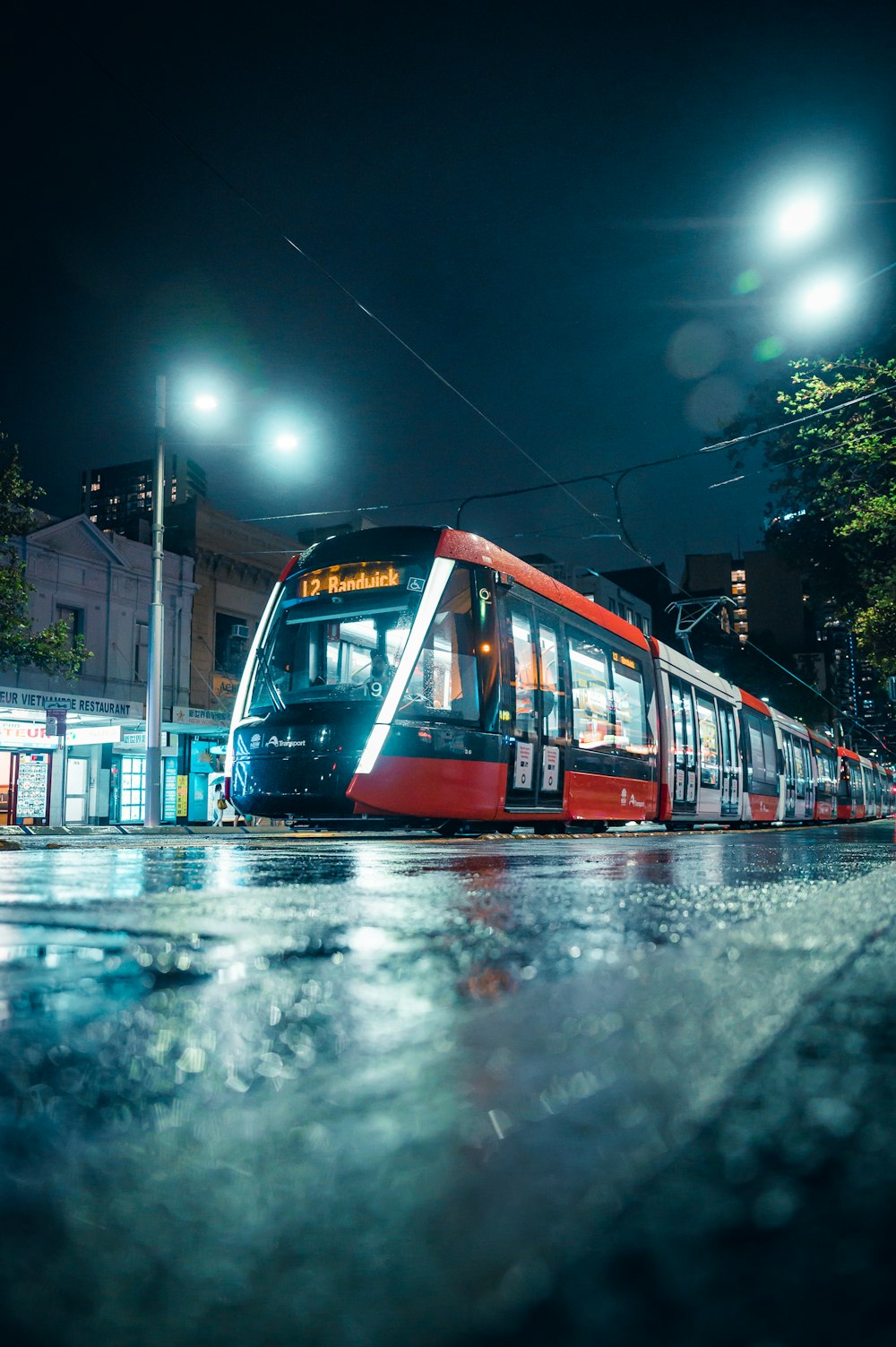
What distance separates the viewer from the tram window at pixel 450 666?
378 inches

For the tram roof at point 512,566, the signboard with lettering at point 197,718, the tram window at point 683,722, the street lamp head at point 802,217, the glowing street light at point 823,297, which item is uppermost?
the street lamp head at point 802,217

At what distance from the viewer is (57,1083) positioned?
59 cm

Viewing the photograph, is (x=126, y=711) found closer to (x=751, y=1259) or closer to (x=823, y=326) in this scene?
(x=823, y=326)

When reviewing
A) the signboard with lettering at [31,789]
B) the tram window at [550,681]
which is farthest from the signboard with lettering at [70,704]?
the tram window at [550,681]

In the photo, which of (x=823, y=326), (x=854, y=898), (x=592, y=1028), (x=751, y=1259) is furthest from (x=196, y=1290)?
(x=823, y=326)

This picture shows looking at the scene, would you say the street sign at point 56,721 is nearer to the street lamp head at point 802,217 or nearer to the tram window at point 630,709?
the tram window at point 630,709

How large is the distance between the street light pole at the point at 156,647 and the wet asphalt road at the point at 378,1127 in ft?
50.1

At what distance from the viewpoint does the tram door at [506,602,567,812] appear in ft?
34.4

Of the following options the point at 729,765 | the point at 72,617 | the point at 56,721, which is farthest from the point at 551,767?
the point at 72,617

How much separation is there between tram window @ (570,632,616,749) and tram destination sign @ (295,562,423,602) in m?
3.14

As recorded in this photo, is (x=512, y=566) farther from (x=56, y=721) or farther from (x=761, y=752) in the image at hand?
(x=761, y=752)

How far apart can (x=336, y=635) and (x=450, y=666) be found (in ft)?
4.97

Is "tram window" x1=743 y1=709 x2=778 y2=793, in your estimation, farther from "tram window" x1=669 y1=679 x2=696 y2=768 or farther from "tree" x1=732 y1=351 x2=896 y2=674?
"tram window" x1=669 y1=679 x2=696 y2=768

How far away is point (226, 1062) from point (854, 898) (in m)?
1.67
